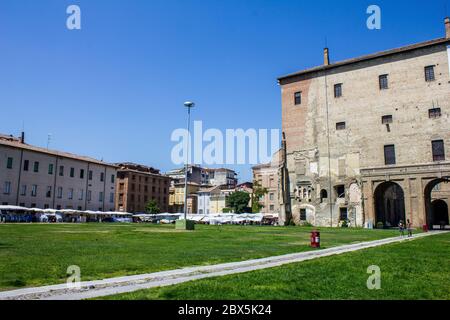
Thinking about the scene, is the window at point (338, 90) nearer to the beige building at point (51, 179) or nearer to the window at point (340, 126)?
the window at point (340, 126)

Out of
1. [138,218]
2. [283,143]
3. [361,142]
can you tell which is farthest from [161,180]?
[361,142]

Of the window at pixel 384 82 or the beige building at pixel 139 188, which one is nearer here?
the window at pixel 384 82

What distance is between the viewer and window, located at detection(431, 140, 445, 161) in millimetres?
40619

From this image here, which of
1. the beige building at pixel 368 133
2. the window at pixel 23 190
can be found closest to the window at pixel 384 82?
the beige building at pixel 368 133

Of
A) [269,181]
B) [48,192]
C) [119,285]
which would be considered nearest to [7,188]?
[48,192]

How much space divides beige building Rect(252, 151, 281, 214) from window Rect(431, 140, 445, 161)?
50356mm

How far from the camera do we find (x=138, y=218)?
83.4 m

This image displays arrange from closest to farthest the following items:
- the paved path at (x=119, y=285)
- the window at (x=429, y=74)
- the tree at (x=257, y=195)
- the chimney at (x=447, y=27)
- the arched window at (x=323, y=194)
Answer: the paved path at (x=119, y=285) → the window at (x=429, y=74) → the chimney at (x=447, y=27) → the arched window at (x=323, y=194) → the tree at (x=257, y=195)

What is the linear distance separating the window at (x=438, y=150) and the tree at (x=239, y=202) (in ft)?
188

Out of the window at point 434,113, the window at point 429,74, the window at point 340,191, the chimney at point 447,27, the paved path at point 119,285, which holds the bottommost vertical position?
the paved path at point 119,285

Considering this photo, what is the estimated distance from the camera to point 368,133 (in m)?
45.7

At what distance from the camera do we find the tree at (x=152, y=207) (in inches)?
3701

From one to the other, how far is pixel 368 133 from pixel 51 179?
4929 cm

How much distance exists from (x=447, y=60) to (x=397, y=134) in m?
9.21
